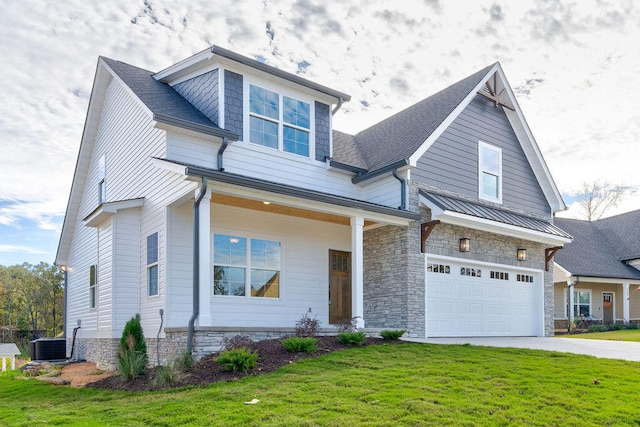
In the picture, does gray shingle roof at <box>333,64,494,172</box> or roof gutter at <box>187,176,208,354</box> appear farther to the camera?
gray shingle roof at <box>333,64,494,172</box>

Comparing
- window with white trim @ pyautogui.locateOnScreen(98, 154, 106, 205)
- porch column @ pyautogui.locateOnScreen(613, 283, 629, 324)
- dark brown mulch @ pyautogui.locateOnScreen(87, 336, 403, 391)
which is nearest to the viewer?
dark brown mulch @ pyautogui.locateOnScreen(87, 336, 403, 391)

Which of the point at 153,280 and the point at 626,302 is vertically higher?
the point at 153,280

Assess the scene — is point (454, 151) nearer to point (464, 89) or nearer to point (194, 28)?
point (464, 89)

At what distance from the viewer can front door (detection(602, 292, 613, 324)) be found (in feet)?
82.3

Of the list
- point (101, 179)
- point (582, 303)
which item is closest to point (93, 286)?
point (101, 179)

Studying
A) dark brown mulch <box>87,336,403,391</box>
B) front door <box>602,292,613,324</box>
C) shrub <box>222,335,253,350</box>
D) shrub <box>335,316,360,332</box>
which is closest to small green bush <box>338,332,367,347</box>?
dark brown mulch <box>87,336,403,391</box>

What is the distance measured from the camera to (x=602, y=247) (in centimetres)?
2625

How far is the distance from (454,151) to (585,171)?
90.2 feet

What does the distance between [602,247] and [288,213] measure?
64.6 feet

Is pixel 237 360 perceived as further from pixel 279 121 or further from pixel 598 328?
pixel 598 328

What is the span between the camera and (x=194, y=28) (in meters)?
13.2

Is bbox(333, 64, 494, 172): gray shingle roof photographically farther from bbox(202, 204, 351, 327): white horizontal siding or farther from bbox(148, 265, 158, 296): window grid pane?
bbox(148, 265, 158, 296): window grid pane

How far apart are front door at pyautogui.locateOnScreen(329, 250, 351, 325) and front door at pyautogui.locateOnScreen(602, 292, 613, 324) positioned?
1658cm

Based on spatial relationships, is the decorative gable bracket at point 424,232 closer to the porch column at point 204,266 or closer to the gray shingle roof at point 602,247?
the porch column at point 204,266
